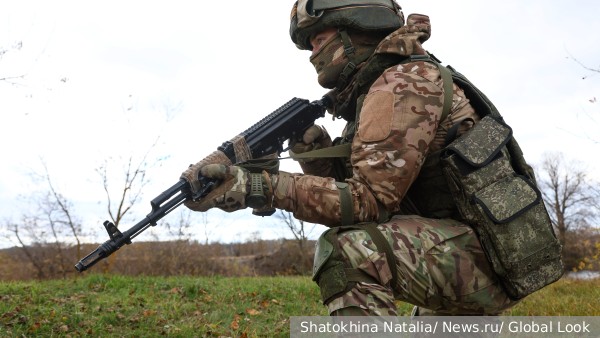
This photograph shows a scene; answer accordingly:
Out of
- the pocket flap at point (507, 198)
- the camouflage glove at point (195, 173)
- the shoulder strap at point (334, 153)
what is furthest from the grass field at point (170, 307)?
the pocket flap at point (507, 198)

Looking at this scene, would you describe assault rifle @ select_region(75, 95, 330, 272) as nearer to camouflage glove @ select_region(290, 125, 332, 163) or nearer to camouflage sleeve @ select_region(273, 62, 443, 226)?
camouflage glove @ select_region(290, 125, 332, 163)

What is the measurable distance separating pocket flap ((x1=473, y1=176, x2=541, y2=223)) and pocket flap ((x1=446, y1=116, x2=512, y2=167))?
5.9 inches

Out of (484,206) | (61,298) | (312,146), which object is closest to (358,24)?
(312,146)

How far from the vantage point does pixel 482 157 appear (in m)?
2.73

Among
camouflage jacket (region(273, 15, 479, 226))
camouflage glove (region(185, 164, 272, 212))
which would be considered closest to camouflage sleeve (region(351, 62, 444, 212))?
camouflage jacket (region(273, 15, 479, 226))

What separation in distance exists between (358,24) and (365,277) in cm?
157

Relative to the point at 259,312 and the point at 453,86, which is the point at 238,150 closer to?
the point at 453,86

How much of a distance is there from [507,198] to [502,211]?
8 centimetres

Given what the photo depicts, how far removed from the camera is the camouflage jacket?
8.76 feet

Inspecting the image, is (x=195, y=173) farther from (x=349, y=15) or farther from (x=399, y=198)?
(x=349, y=15)

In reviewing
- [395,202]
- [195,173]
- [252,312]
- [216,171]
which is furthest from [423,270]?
[252,312]

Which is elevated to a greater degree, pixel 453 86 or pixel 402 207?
pixel 453 86

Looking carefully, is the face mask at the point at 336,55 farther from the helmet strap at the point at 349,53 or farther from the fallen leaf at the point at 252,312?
the fallen leaf at the point at 252,312

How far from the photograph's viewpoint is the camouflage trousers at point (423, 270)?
2.42 m
